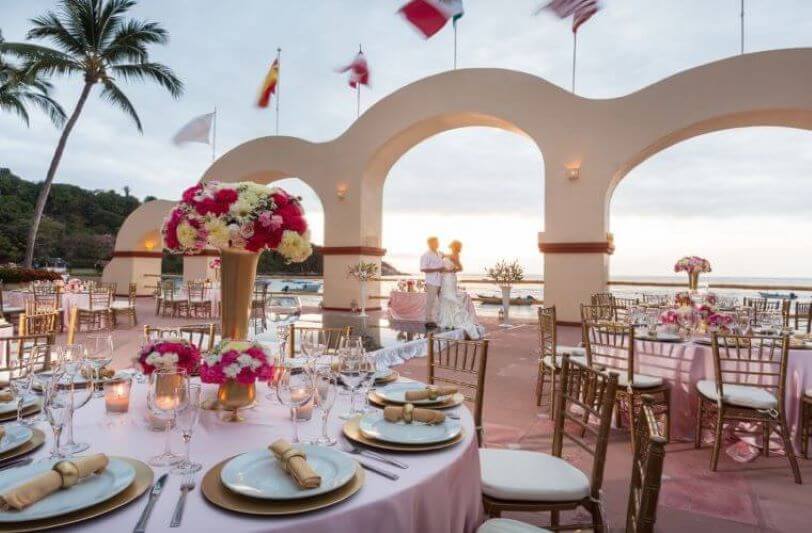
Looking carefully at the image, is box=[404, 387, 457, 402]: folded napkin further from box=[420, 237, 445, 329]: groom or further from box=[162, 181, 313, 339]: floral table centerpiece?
box=[420, 237, 445, 329]: groom

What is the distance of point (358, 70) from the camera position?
11.5 meters

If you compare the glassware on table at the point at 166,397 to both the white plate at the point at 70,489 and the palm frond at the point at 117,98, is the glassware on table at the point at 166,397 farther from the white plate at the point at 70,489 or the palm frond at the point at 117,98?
the palm frond at the point at 117,98

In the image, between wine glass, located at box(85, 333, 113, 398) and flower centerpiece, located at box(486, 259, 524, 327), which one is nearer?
wine glass, located at box(85, 333, 113, 398)

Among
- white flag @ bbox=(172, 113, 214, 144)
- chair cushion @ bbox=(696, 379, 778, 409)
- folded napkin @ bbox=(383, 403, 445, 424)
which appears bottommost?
chair cushion @ bbox=(696, 379, 778, 409)

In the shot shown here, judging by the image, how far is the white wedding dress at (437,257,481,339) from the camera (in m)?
8.76

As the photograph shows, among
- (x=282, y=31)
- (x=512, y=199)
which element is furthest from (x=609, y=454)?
(x=512, y=199)

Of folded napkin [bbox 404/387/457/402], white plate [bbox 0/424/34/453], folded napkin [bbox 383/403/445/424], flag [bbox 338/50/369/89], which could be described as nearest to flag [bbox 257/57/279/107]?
flag [bbox 338/50/369/89]

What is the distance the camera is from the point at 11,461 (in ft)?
4.45

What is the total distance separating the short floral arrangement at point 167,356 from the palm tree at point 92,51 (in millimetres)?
14120

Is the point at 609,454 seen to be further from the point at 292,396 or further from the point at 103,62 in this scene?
the point at 103,62

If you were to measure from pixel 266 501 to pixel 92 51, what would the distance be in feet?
52.0

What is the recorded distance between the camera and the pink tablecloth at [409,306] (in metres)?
9.91

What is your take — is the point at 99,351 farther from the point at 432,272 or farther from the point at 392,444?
the point at 432,272

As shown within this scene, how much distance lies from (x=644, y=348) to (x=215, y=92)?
13.3m
